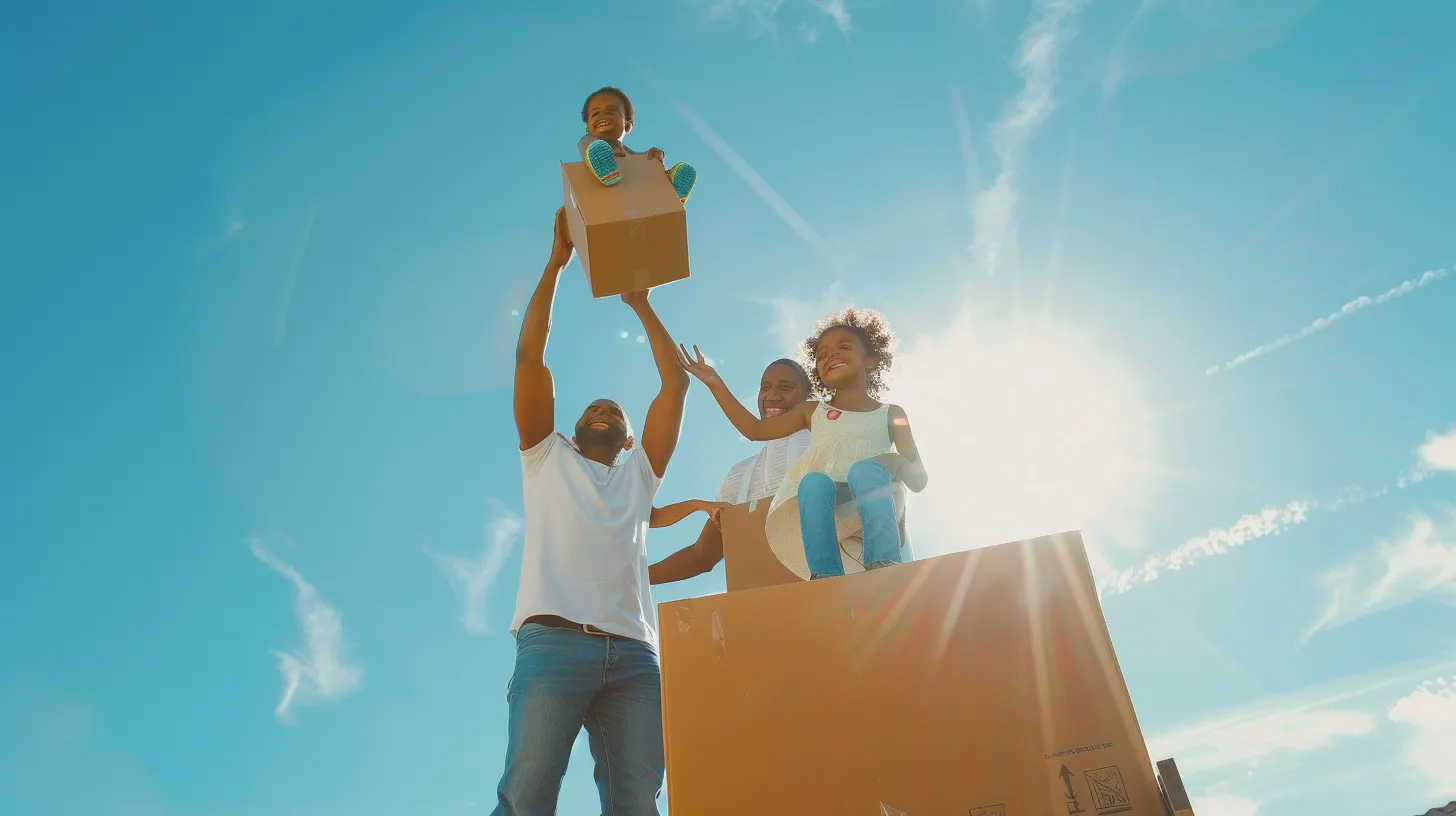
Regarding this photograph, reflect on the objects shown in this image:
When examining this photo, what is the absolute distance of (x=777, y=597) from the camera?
1477 millimetres

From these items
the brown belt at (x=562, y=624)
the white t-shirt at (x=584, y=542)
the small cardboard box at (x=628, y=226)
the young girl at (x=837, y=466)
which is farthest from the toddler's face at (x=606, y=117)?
the brown belt at (x=562, y=624)

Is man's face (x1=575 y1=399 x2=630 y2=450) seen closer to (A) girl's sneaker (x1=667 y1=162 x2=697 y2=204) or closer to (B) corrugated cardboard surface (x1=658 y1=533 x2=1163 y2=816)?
(A) girl's sneaker (x1=667 y1=162 x2=697 y2=204)

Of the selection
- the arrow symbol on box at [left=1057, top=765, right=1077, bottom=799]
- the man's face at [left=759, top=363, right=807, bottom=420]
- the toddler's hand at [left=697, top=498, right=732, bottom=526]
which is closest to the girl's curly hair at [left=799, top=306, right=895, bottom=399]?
the man's face at [left=759, top=363, right=807, bottom=420]

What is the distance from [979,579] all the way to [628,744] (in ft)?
3.30

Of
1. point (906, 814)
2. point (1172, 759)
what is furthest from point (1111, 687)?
point (906, 814)

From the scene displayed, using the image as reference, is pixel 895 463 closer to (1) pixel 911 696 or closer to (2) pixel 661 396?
(2) pixel 661 396

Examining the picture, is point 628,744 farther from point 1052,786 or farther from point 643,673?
point 1052,786

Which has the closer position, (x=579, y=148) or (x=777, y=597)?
(x=777, y=597)

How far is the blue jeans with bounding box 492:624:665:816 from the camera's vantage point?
183cm

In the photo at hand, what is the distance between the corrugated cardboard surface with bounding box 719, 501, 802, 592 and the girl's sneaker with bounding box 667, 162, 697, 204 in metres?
1.10

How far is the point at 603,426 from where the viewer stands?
260 centimetres

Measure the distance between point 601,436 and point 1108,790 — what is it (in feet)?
5.64

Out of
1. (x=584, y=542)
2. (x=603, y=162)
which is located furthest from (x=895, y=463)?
(x=603, y=162)

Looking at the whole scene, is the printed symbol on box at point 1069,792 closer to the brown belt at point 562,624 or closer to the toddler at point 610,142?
the brown belt at point 562,624
